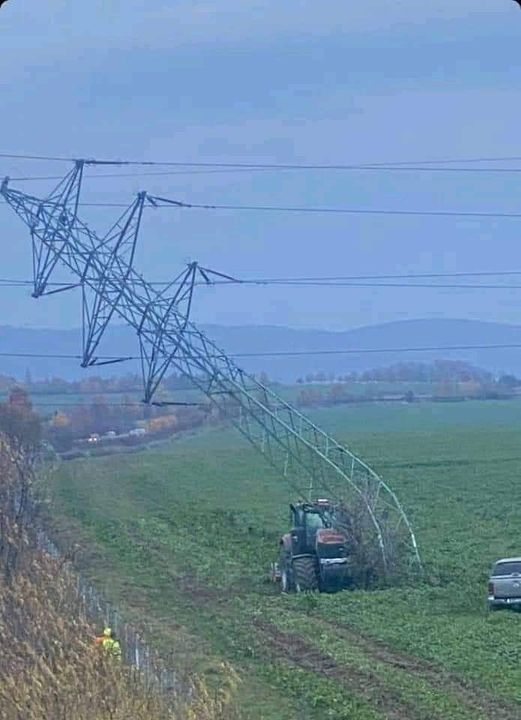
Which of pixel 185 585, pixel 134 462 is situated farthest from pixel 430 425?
pixel 185 585

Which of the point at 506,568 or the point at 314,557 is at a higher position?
the point at 506,568

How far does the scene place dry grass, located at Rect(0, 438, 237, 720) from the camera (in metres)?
10.7

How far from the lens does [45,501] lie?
2367 centimetres

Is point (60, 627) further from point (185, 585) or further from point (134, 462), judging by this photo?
point (134, 462)

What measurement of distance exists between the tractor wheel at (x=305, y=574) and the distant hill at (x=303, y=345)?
152 inches

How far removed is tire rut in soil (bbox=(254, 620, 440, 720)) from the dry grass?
131cm

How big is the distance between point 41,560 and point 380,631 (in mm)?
4178

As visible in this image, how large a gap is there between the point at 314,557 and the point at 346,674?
9.11 metres

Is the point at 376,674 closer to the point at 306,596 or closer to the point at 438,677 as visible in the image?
the point at 438,677

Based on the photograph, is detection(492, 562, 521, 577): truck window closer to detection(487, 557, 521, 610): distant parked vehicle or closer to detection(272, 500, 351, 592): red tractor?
detection(487, 557, 521, 610): distant parked vehicle

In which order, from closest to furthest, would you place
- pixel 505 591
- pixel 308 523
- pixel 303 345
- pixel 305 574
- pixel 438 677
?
1. pixel 438 677
2. pixel 505 591
3. pixel 305 574
4. pixel 308 523
5. pixel 303 345

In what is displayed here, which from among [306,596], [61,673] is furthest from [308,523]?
[61,673]

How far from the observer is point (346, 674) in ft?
53.9

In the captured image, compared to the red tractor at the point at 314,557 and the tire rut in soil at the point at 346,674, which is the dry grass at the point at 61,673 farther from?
the red tractor at the point at 314,557
